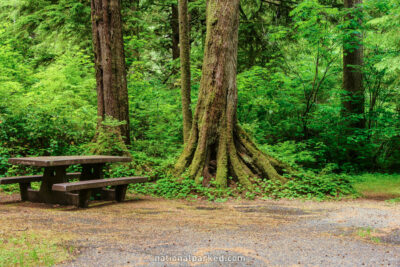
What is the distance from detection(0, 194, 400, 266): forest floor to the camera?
3.32 meters

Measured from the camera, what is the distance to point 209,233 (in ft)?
14.3

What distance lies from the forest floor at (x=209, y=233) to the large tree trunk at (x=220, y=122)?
1.84 meters

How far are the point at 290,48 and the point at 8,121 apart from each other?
11.4 metres

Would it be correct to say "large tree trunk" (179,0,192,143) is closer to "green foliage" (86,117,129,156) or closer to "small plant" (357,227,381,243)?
"green foliage" (86,117,129,156)

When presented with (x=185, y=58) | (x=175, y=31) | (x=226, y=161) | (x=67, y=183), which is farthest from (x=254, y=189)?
(x=175, y=31)

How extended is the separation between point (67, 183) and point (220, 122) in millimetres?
4126

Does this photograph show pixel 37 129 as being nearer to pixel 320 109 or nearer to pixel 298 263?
pixel 298 263

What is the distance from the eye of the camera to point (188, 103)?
1150 cm

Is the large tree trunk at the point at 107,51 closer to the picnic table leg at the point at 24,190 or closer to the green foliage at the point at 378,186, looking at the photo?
the picnic table leg at the point at 24,190

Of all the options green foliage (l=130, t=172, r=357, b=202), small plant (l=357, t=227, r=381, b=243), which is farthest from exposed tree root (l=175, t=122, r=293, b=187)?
small plant (l=357, t=227, r=381, b=243)

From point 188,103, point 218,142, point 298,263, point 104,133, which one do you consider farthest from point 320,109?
point 298,263

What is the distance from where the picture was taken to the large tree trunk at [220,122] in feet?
28.0

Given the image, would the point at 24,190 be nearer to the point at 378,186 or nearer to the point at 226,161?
the point at 226,161

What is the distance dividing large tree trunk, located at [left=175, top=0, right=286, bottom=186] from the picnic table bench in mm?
1983
